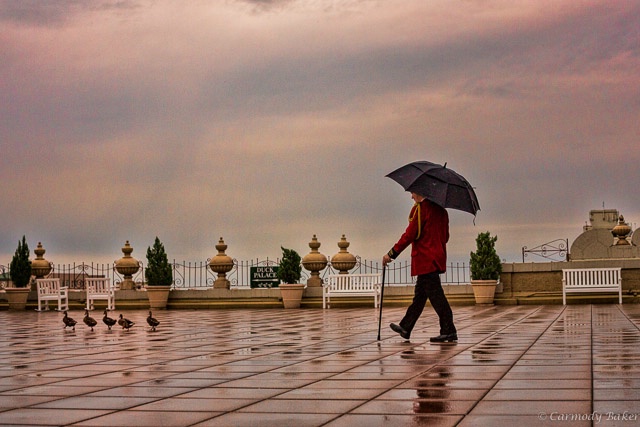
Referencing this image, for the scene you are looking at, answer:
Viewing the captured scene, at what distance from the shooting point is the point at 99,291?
26.2m

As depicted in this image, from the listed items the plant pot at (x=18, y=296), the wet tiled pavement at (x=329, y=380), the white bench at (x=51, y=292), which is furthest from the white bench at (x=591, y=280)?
the plant pot at (x=18, y=296)

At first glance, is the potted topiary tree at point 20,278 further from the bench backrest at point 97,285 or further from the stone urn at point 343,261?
the stone urn at point 343,261

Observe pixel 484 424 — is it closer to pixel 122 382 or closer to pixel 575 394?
pixel 575 394

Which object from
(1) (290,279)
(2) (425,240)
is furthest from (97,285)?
(2) (425,240)

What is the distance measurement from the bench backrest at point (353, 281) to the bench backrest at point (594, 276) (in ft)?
16.6

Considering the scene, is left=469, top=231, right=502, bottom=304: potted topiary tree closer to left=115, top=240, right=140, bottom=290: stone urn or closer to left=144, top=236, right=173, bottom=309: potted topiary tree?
left=144, top=236, right=173, bottom=309: potted topiary tree

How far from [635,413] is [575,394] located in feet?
2.73

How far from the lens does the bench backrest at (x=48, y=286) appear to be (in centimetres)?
2639

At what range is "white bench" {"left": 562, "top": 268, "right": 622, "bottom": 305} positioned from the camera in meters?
22.9

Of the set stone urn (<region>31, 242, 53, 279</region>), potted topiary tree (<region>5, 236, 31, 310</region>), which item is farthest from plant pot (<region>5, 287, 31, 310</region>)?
stone urn (<region>31, 242, 53, 279</region>)

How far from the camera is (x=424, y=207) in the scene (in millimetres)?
10422

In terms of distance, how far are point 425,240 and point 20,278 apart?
67.9 ft

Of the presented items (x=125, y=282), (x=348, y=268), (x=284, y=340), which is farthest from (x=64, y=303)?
(x=284, y=340)

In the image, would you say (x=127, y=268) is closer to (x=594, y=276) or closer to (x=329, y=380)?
(x=594, y=276)
